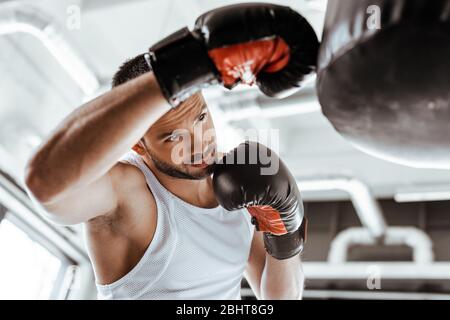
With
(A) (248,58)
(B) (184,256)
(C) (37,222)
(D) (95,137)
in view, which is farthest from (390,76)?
(C) (37,222)

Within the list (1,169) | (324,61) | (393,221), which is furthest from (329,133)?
(324,61)

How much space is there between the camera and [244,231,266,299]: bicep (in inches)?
64.7

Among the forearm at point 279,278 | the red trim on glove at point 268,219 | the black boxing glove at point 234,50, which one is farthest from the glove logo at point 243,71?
the forearm at point 279,278

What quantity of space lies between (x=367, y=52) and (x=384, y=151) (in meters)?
0.19

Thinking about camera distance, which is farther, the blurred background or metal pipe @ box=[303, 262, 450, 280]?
metal pipe @ box=[303, 262, 450, 280]

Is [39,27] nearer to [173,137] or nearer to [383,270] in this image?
[173,137]

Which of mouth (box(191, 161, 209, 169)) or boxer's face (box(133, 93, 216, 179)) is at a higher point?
boxer's face (box(133, 93, 216, 179))

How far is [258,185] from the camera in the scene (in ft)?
4.09

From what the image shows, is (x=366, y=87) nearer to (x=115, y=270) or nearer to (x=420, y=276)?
(x=115, y=270)

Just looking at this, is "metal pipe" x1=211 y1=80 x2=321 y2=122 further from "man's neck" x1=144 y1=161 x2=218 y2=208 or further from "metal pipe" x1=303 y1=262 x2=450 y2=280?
"metal pipe" x1=303 y1=262 x2=450 y2=280

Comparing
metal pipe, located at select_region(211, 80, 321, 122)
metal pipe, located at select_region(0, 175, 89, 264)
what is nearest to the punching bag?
metal pipe, located at select_region(211, 80, 321, 122)

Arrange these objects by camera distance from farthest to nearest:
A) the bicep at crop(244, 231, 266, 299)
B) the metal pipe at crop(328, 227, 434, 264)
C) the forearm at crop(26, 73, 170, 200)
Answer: the metal pipe at crop(328, 227, 434, 264)
the bicep at crop(244, 231, 266, 299)
the forearm at crop(26, 73, 170, 200)

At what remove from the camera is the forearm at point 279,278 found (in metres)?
1.53

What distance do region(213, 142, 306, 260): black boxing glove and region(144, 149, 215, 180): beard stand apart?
0.10 ft
